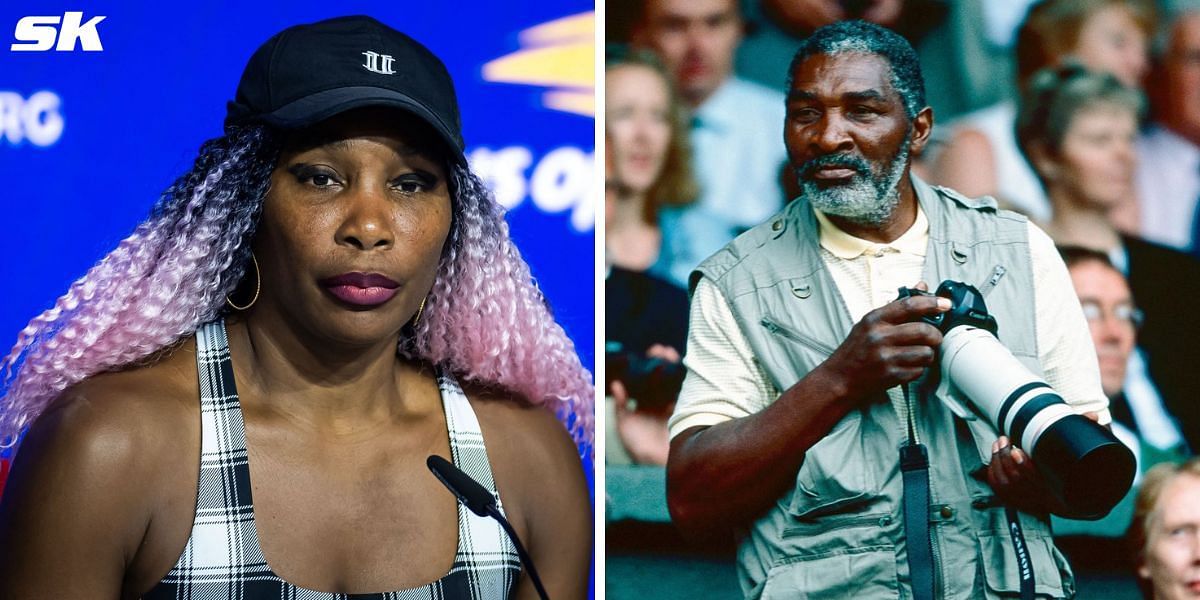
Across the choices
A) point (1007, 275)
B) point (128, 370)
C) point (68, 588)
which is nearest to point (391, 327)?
point (128, 370)

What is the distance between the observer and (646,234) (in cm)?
184

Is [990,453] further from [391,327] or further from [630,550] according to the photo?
[391,327]

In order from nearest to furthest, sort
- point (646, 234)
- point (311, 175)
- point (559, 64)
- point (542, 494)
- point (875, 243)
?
1. point (311, 175)
2. point (542, 494)
3. point (875, 243)
4. point (646, 234)
5. point (559, 64)

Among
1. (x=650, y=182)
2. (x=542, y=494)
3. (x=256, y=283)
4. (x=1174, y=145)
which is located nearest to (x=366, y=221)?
(x=256, y=283)

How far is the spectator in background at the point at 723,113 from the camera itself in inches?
71.1

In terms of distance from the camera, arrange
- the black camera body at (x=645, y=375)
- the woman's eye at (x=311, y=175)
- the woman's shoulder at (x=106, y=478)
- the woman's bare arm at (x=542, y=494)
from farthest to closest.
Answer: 1. the black camera body at (x=645, y=375)
2. the woman's bare arm at (x=542, y=494)
3. the woman's eye at (x=311, y=175)
4. the woman's shoulder at (x=106, y=478)

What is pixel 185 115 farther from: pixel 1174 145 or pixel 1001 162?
pixel 1174 145

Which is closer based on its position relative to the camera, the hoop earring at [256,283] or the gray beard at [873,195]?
the hoop earring at [256,283]

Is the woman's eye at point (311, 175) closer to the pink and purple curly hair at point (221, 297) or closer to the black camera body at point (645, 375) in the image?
the pink and purple curly hair at point (221, 297)

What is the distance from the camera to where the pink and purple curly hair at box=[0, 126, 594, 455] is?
4.81 feet

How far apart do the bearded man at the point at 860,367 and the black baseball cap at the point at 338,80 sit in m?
0.52

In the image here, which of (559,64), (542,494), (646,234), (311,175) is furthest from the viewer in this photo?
(559,64)

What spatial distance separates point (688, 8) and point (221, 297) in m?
0.83

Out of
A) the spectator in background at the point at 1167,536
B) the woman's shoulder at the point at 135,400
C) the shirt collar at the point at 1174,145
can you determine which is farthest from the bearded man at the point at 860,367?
the woman's shoulder at the point at 135,400
